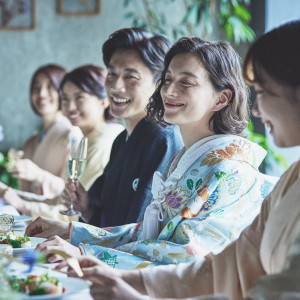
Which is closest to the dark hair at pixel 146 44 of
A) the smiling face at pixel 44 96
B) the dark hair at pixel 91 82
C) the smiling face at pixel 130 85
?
the smiling face at pixel 130 85

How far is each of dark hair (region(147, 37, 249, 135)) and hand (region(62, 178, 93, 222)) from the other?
763mm

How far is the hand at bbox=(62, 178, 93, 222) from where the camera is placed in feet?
8.30

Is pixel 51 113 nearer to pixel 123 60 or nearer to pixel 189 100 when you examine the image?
pixel 123 60

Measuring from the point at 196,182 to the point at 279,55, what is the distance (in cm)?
63

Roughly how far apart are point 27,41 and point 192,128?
3932 mm

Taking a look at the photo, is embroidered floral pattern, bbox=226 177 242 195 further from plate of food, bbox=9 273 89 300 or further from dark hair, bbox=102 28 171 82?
dark hair, bbox=102 28 171 82

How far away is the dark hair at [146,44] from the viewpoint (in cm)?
266

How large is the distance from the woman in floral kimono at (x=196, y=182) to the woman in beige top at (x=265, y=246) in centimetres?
23

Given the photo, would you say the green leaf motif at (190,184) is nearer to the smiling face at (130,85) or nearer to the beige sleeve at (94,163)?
the smiling face at (130,85)

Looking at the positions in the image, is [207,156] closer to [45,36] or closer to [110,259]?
[110,259]

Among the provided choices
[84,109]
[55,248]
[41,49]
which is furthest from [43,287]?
[41,49]

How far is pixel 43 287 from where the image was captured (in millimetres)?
1218

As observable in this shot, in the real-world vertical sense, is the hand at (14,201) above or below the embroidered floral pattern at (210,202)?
below

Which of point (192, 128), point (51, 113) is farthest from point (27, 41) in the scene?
point (192, 128)
